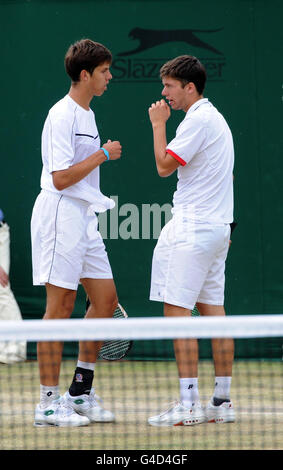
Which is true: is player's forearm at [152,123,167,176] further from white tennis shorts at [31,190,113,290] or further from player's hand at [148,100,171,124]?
white tennis shorts at [31,190,113,290]

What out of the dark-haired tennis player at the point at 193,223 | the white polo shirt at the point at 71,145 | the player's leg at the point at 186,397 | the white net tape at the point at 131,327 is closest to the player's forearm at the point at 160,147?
the dark-haired tennis player at the point at 193,223

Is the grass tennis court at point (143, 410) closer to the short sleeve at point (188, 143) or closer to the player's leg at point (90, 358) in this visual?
the player's leg at point (90, 358)

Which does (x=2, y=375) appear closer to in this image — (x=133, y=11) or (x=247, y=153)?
(x=247, y=153)

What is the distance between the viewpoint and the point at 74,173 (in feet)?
13.3

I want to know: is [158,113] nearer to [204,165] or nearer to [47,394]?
[204,165]

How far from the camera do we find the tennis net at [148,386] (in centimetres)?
296

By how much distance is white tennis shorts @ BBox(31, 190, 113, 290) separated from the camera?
412 cm

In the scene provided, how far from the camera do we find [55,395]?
4070mm

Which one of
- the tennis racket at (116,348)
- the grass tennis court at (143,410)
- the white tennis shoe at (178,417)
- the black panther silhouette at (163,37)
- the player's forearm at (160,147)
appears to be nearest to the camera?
the grass tennis court at (143,410)

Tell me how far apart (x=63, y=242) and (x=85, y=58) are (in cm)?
81

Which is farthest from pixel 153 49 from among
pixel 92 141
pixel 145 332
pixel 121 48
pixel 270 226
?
pixel 145 332

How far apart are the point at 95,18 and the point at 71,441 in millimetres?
3510

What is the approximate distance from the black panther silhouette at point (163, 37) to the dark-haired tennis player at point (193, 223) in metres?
2.16

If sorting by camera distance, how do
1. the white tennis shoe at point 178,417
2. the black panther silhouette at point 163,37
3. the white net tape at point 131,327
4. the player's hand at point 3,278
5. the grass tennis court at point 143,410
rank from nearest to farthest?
the white net tape at point 131,327 → the grass tennis court at point 143,410 → the white tennis shoe at point 178,417 → the player's hand at point 3,278 → the black panther silhouette at point 163,37
